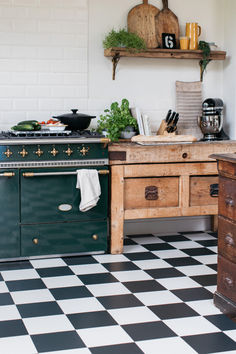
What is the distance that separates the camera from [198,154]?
5.09m

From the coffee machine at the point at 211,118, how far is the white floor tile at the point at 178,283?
1.77 meters

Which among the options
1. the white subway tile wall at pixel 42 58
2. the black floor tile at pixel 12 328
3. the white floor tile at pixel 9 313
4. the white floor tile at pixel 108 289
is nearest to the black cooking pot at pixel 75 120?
the white subway tile wall at pixel 42 58

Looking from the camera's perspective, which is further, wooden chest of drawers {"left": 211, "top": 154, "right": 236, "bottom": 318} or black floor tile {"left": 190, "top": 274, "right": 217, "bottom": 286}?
black floor tile {"left": 190, "top": 274, "right": 217, "bottom": 286}

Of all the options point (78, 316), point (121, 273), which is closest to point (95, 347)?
point (78, 316)

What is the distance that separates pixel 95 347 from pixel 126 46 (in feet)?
10.3

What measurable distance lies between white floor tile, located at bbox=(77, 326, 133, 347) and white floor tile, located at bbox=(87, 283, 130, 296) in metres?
0.60

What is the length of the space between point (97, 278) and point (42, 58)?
223 centimetres

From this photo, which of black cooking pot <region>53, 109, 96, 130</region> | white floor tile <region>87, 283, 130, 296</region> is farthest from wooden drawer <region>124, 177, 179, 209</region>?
white floor tile <region>87, 283, 130, 296</region>

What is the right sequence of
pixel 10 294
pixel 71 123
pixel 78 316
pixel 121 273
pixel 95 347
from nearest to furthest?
pixel 95 347 < pixel 78 316 < pixel 10 294 < pixel 121 273 < pixel 71 123

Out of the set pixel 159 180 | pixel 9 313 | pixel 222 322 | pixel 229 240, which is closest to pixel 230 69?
pixel 159 180

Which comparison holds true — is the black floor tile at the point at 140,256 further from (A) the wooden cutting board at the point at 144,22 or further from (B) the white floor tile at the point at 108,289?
(A) the wooden cutting board at the point at 144,22

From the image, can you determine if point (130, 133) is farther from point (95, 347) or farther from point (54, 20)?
point (95, 347)

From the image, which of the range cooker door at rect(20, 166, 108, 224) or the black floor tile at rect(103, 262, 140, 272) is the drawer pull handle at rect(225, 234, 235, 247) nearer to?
the black floor tile at rect(103, 262, 140, 272)

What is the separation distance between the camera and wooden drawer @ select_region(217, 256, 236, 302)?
133 inches
